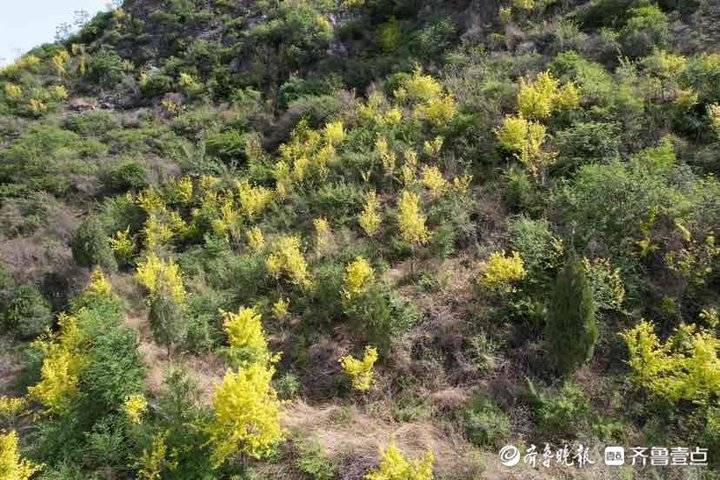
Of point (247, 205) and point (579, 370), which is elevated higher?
point (247, 205)

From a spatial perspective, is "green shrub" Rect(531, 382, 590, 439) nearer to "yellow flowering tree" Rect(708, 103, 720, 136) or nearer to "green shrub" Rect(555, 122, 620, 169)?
"green shrub" Rect(555, 122, 620, 169)

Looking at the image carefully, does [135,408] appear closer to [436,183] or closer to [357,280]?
[357,280]

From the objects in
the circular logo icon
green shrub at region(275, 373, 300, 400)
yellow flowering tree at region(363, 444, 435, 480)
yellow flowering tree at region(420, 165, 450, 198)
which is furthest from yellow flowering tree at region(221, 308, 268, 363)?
yellow flowering tree at region(420, 165, 450, 198)

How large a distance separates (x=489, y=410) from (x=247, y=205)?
7.77 metres

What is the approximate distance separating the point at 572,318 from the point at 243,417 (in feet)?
13.7

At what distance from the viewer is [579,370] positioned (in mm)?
6707

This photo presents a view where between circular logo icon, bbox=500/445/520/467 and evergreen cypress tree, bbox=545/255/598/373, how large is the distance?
4.34 ft

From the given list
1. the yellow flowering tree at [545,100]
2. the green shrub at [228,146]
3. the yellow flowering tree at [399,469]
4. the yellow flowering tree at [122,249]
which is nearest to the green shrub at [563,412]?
the yellow flowering tree at [399,469]

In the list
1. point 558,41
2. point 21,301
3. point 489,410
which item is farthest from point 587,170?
point 21,301

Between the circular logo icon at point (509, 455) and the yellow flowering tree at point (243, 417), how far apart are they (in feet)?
8.70

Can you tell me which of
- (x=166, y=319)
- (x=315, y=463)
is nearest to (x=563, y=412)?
(x=315, y=463)

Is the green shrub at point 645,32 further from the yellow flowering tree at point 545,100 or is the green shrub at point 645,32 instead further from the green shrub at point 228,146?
the green shrub at point 228,146

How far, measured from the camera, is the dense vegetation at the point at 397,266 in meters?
6.23

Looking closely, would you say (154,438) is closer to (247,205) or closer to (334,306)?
(334,306)
